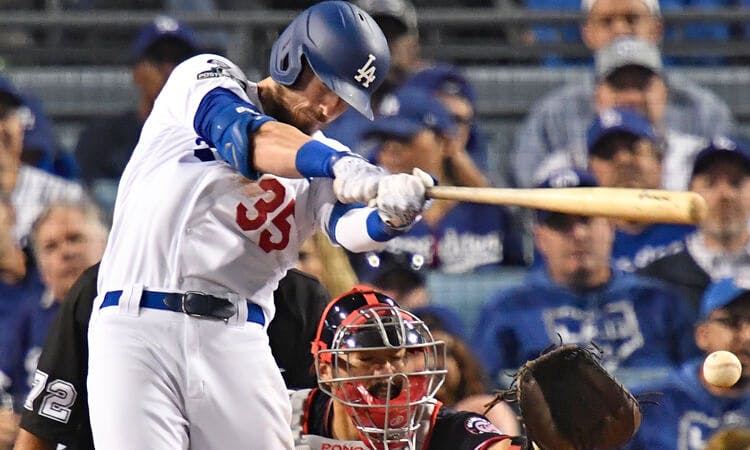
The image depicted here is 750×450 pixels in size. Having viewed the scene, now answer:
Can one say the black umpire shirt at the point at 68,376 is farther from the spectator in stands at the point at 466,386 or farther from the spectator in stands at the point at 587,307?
the spectator in stands at the point at 587,307

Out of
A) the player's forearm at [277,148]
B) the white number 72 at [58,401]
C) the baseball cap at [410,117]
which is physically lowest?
the white number 72 at [58,401]

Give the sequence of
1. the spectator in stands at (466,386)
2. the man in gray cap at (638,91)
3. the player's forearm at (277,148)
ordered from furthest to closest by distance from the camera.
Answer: the man in gray cap at (638,91) → the spectator in stands at (466,386) → the player's forearm at (277,148)

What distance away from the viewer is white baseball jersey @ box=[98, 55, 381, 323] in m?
2.84

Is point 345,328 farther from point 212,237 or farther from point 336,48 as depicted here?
point 336,48

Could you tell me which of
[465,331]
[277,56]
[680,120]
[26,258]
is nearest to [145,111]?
[26,258]

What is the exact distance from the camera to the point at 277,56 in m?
2.90

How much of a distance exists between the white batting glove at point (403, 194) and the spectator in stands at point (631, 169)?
3.08 m

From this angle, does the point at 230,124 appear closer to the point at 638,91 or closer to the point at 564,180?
the point at 564,180

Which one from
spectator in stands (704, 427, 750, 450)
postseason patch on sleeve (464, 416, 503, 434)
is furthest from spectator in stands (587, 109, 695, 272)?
postseason patch on sleeve (464, 416, 503, 434)

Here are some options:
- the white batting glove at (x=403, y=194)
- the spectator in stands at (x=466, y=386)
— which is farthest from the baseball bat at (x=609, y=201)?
the spectator in stands at (x=466, y=386)

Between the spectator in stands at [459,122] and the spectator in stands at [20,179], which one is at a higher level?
the spectator in stands at [459,122]

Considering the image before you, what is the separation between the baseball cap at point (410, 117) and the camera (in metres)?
5.39

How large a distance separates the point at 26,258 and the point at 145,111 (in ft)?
2.68

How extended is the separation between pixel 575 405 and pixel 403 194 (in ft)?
2.01
